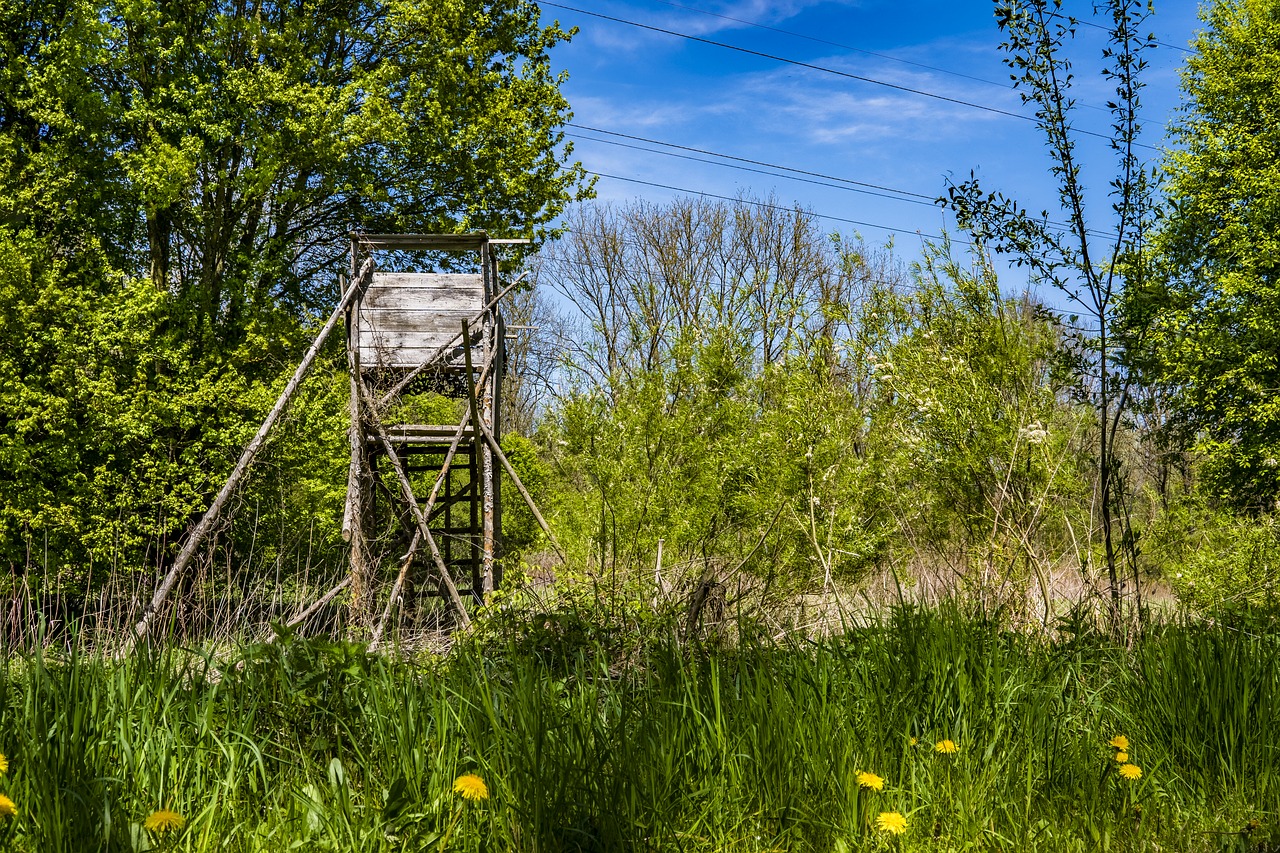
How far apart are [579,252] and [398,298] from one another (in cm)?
1939

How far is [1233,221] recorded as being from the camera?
14359mm

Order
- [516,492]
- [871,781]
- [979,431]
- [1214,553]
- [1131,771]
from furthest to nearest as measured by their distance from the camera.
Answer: [516,492]
[1214,553]
[979,431]
[1131,771]
[871,781]

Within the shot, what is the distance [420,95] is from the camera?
1477 cm

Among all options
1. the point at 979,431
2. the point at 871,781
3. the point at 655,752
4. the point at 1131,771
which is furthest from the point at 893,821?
the point at 979,431

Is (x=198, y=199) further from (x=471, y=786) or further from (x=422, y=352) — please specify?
(x=471, y=786)

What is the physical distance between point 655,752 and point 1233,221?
15.7 metres

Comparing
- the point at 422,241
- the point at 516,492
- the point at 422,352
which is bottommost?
the point at 516,492

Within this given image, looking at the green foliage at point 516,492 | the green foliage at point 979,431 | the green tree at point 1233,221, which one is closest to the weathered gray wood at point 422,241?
the green foliage at point 979,431

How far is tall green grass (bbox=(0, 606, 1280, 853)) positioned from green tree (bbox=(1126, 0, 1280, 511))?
1088 centimetres

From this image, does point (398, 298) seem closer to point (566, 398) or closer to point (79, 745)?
point (566, 398)

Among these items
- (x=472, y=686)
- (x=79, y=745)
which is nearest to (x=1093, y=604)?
(x=472, y=686)

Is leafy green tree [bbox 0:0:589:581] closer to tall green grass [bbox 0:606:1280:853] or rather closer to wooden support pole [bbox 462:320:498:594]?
wooden support pole [bbox 462:320:498:594]

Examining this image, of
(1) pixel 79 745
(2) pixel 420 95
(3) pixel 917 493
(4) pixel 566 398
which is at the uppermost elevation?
(2) pixel 420 95

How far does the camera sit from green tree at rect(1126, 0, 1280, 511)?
13484 millimetres
